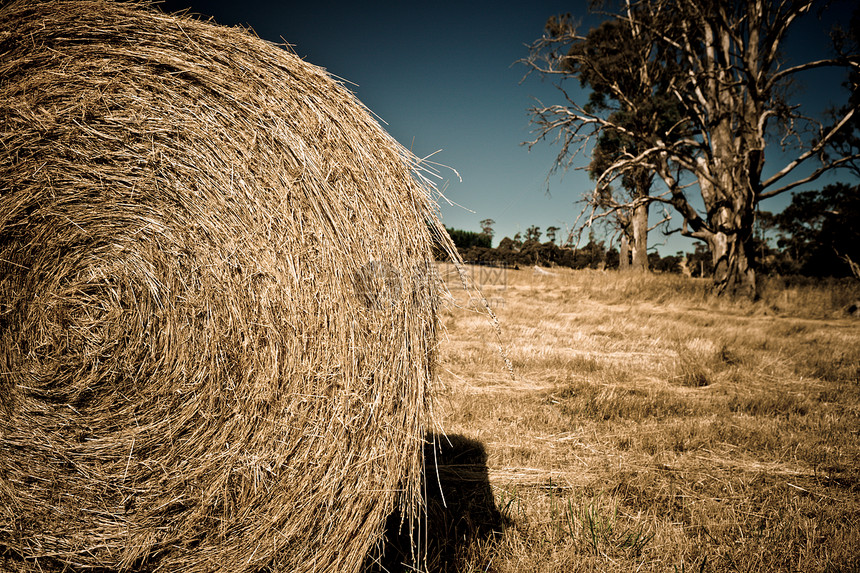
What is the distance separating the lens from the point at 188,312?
7.02 ft

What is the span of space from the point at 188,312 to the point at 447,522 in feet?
6.10

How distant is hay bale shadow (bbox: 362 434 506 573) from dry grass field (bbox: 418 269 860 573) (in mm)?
14

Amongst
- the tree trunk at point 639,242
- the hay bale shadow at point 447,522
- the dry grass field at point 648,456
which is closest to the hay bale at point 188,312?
the hay bale shadow at point 447,522

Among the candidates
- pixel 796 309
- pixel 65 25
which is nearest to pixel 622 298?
pixel 796 309

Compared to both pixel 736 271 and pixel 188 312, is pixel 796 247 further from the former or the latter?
pixel 188 312

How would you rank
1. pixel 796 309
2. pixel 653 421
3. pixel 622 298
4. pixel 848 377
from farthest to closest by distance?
1. pixel 622 298
2. pixel 796 309
3. pixel 848 377
4. pixel 653 421

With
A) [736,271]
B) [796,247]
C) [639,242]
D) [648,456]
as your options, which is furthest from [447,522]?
[796,247]

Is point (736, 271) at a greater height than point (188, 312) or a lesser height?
greater

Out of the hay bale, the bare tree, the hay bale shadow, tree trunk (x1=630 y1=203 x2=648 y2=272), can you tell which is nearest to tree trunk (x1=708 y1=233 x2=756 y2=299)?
the bare tree

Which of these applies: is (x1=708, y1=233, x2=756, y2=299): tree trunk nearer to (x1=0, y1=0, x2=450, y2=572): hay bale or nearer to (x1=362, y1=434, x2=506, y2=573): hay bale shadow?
(x1=362, y1=434, x2=506, y2=573): hay bale shadow

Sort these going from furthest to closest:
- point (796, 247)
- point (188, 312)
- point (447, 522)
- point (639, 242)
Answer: point (796, 247)
point (639, 242)
point (447, 522)
point (188, 312)

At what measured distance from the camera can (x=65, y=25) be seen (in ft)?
6.89

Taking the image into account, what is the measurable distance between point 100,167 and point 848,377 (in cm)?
766

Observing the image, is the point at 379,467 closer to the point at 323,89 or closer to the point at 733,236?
the point at 323,89
